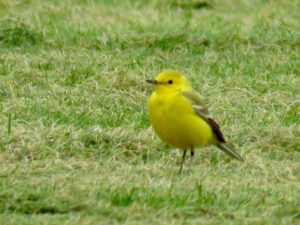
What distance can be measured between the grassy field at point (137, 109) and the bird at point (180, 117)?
0.22 meters

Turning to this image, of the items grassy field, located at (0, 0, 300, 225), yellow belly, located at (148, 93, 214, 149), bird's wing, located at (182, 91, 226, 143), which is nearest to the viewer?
grassy field, located at (0, 0, 300, 225)

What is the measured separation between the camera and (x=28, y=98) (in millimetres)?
10422

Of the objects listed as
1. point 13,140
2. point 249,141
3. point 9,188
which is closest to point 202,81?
point 249,141

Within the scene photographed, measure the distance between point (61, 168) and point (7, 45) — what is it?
4.16 metres

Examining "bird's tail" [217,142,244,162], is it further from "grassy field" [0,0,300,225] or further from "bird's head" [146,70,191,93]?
"bird's head" [146,70,191,93]

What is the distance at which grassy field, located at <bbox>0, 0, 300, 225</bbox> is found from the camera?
750cm

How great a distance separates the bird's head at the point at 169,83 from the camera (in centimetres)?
859

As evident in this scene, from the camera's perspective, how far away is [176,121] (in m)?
8.37

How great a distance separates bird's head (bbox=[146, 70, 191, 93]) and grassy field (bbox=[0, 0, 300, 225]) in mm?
554

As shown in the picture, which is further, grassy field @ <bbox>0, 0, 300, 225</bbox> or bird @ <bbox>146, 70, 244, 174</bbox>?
bird @ <bbox>146, 70, 244, 174</bbox>

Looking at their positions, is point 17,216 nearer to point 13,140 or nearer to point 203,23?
point 13,140

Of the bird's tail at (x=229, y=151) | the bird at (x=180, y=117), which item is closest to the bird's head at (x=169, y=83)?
the bird at (x=180, y=117)

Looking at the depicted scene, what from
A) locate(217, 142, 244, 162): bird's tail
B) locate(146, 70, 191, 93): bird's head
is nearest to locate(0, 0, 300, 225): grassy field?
locate(217, 142, 244, 162): bird's tail

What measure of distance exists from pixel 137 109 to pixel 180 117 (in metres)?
1.98
